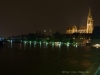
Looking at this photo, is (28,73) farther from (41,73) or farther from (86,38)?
(86,38)

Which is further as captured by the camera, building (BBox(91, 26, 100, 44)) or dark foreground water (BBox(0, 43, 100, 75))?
building (BBox(91, 26, 100, 44))

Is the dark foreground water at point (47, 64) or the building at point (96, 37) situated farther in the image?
the building at point (96, 37)

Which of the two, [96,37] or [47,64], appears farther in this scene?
[96,37]

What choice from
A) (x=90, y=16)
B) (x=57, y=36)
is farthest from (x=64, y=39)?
(x=90, y=16)

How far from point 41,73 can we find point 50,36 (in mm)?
175137

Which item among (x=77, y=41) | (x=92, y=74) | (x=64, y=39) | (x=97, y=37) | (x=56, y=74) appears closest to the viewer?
(x=92, y=74)

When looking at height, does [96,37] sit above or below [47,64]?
above

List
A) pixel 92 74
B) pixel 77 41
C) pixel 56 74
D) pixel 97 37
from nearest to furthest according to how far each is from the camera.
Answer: pixel 92 74
pixel 56 74
pixel 97 37
pixel 77 41

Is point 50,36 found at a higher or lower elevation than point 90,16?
lower

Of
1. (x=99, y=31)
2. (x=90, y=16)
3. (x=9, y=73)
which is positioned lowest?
(x=9, y=73)

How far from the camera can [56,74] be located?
20688 millimetres

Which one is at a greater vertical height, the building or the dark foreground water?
the building

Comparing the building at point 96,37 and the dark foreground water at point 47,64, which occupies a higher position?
the building at point 96,37

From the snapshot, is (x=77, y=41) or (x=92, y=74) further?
(x=77, y=41)
